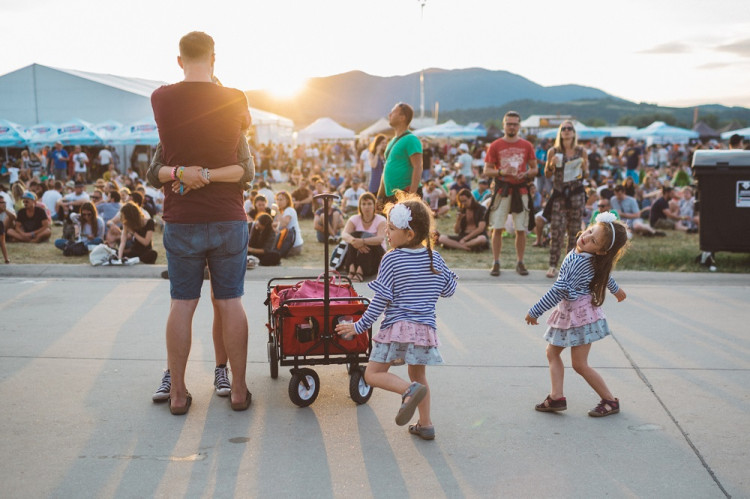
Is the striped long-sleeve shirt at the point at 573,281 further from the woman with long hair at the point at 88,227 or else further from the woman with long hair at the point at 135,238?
the woman with long hair at the point at 88,227

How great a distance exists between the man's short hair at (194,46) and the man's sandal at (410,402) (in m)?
2.07

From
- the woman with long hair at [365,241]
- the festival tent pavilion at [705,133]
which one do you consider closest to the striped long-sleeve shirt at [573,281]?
the woman with long hair at [365,241]

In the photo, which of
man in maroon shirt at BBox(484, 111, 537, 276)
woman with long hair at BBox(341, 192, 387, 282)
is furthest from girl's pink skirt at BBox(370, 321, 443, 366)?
man in maroon shirt at BBox(484, 111, 537, 276)

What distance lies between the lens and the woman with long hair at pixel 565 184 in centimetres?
791

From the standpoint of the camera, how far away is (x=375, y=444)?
138 inches

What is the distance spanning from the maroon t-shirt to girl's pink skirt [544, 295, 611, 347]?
6.42ft

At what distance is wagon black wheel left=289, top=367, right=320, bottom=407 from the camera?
13.0 feet

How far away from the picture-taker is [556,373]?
3.93m

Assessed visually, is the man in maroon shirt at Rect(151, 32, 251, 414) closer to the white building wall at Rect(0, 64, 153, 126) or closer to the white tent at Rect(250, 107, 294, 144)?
the white building wall at Rect(0, 64, 153, 126)

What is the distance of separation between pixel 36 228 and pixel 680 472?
11668mm

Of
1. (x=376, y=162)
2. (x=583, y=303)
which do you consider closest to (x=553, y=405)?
(x=583, y=303)

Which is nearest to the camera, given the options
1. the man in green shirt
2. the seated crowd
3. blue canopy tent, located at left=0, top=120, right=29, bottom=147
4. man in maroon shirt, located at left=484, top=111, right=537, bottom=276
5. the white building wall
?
the man in green shirt

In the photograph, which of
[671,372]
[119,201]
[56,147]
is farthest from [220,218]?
[56,147]

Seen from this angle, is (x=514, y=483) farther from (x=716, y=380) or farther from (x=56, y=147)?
(x=56, y=147)
